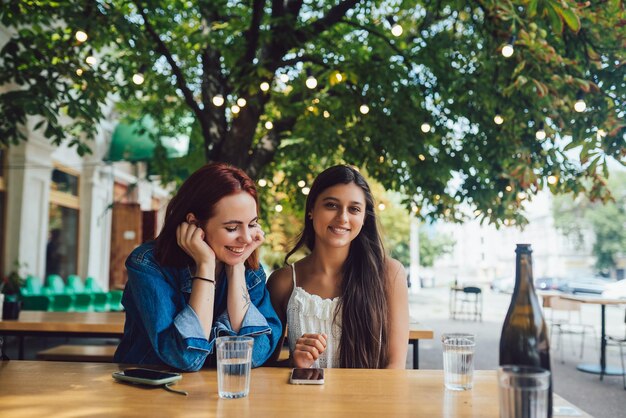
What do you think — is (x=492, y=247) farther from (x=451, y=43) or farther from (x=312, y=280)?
(x=312, y=280)

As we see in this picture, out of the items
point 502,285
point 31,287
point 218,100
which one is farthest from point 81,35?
point 502,285

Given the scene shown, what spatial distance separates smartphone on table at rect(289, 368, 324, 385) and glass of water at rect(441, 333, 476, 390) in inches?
13.0

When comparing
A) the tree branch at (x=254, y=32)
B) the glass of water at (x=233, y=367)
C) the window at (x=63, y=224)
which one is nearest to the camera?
the glass of water at (x=233, y=367)

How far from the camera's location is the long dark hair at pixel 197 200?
161cm

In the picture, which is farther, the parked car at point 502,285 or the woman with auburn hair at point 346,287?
the parked car at point 502,285

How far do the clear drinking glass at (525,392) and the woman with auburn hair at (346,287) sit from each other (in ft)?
3.33

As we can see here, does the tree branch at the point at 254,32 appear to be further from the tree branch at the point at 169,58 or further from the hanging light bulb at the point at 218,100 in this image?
the tree branch at the point at 169,58

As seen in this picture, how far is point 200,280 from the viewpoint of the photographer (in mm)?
1528

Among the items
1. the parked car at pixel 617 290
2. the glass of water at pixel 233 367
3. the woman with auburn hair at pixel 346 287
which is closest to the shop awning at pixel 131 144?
the woman with auburn hair at pixel 346 287

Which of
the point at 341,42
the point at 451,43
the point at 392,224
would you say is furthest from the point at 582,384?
the point at 392,224

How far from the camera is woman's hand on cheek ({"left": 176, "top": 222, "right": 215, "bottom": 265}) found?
155 centimetres

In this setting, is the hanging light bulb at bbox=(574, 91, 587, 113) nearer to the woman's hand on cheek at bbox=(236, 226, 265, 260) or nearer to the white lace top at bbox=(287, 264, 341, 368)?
the white lace top at bbox=(287, 264, 341, 368)

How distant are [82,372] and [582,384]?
587 cm

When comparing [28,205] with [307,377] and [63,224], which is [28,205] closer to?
[63,224]
